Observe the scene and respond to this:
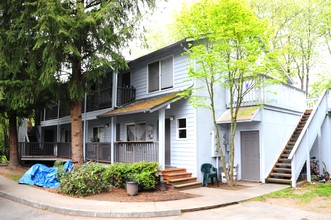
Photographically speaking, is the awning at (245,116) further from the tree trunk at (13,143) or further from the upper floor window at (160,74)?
the tree trunk at (13,143)

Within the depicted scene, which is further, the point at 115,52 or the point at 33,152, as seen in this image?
the point at 33,152

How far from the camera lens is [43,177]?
12.1m

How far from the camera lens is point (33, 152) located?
20469 mm

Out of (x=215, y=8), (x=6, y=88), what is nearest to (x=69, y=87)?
(x=6, y=88)

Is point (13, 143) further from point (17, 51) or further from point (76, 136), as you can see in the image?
point (17, 51)

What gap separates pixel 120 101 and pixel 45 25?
645 centimetres

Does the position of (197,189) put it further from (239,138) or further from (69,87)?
(69,87)

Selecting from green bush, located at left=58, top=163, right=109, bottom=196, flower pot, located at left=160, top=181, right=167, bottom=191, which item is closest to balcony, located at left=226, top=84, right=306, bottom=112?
flower pot, located at left=160, top=181, right=167, bottom=191

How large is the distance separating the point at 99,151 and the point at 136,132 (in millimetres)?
2278

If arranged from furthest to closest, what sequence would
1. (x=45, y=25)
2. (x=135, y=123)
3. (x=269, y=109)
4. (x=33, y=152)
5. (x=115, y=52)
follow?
(x=33, y=152) → (x=135, y=123) → (x=269, y=109) → (x=115, y=52) → (x=45, y=25)

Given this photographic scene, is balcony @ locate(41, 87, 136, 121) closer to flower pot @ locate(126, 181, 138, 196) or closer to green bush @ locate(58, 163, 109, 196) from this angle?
green bush @ locate(58, 163, 109, 196)

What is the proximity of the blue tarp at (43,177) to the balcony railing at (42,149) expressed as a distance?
680 centimetres

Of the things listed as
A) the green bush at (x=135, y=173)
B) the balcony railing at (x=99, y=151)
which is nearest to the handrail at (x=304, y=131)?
the green bush at (x=135, y=173)

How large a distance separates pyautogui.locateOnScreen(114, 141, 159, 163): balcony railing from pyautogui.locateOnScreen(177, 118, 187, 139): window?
154 centimetres
